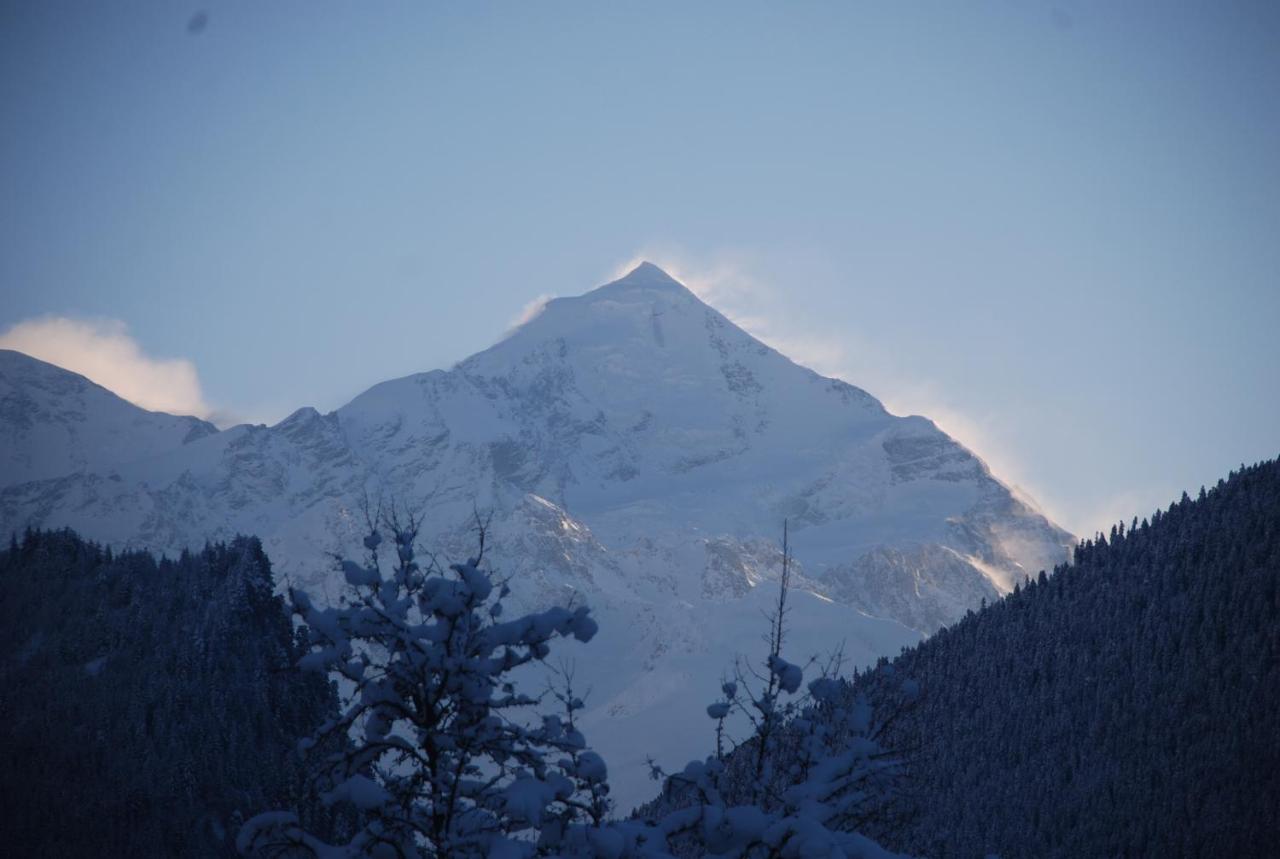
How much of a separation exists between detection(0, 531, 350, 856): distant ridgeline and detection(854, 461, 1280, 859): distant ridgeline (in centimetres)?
5927

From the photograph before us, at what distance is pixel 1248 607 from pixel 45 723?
114 m

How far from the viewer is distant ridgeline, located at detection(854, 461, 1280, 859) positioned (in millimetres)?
104188

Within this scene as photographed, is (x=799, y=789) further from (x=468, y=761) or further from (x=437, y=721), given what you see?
(x=437, y=721)

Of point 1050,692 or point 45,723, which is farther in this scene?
point 1050,692

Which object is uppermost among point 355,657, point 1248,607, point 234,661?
point 1248,607

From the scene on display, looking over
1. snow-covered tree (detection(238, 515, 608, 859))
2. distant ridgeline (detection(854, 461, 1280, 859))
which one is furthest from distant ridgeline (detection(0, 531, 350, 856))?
Result: snow-covered tree (detection(238, 515, 608, 859))

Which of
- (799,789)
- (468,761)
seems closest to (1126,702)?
(799,789)

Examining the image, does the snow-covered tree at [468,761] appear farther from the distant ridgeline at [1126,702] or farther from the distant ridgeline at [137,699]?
the distant ridgeline at [1126,702]

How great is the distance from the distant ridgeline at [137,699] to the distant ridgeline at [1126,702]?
194 ft

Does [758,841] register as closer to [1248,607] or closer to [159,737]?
[159,737]

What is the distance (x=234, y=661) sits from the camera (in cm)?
12431

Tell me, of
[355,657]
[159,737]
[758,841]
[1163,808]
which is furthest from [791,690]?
[159,737]

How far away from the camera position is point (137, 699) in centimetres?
12019


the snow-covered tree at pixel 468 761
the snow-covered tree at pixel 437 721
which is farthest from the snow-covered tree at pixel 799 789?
the snow-covered tree at pixel 437 721
